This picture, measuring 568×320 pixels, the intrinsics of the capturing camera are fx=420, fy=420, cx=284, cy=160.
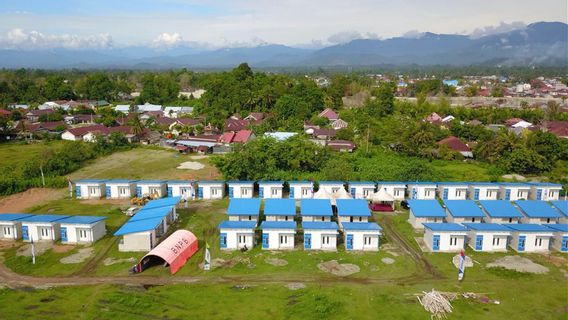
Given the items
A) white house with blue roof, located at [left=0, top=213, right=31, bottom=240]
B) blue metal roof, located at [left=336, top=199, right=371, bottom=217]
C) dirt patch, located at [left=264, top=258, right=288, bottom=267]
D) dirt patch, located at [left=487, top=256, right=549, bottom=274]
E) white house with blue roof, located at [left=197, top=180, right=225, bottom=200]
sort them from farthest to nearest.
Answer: white house with blue roof, located at [left=197, top=180, right=225, bottom=200] < blue metal roof, located at [left=336, top=199, right=371, bottom=217] < white house with blue roof, located at [left=0, top=213, right=31, bottom=240] < dirt patch, located at [left=264, top=258, right=288, bottom=267] < dirt patch, located at [left=487, top=256, right=549, bottom=274]

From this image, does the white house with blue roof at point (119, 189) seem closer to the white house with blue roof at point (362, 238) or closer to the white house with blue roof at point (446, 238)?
the white house with blue roof at point (362, 238)

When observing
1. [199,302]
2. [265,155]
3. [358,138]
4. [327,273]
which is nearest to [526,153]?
[358,138]

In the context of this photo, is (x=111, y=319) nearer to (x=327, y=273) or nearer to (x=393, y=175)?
(x=327, y=273)

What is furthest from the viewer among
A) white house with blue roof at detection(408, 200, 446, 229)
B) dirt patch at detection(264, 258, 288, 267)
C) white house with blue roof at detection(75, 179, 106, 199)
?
white house with blue roof at detection(75, 179, 106, 199)

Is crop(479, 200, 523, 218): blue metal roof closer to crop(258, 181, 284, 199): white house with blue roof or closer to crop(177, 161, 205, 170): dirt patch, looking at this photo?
crop(258, 181, 284, 199): white house with blue roof

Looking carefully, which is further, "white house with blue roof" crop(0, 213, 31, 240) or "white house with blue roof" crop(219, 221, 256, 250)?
"white house with blue roof" crop(0, 213, 31, 240)

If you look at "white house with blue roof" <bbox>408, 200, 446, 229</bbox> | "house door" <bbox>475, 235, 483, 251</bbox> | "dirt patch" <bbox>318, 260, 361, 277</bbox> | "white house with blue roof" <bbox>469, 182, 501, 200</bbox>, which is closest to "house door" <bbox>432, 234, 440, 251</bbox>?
"house door" <bbox>475, 235, 483, 251</bbox>

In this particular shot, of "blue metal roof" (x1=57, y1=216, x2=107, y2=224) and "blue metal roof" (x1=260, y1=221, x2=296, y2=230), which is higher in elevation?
"blue metal roof" (x1=57, y1=216, x2=107, y2=224)

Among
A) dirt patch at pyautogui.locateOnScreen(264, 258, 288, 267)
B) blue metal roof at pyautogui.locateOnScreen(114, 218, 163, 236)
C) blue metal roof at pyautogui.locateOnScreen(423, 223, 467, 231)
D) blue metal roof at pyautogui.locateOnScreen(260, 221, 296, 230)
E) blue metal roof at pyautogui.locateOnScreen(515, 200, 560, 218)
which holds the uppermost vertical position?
blue metal roof at pyautogui.locateOnScreen(114, 218, 163, 236)

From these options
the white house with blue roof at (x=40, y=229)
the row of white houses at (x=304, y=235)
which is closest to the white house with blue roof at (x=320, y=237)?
the row of white houses at (x=304, y=235)
